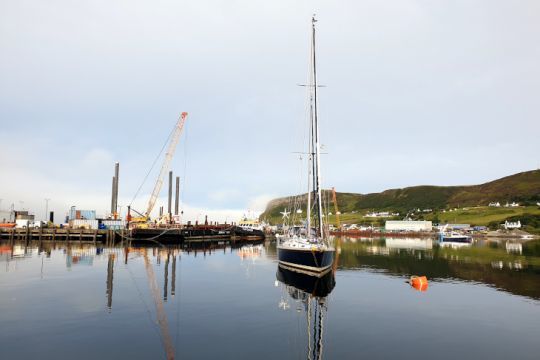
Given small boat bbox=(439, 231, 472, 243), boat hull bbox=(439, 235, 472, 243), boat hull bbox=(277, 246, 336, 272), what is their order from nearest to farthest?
boat hull bbox=(277, 246, 336, 272) < boat hull bbox=(439, 235, 472, 243) < small boat bbox=(439, 231, 472, 243)

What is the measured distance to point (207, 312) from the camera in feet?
83.3

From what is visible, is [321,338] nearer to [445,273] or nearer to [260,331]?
[260,331]

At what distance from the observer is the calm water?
1814 cm

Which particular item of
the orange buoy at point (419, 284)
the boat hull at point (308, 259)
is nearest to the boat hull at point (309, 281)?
the boat hull at point (308, 259)

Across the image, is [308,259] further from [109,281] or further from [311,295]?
[109,281]

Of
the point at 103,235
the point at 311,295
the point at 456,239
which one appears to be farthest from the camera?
the point at 456,239

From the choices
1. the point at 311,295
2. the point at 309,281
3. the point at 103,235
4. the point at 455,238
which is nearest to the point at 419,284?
the point at 309,281

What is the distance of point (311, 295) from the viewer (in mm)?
31812

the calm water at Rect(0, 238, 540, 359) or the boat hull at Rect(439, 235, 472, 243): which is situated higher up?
the calm water at Rect(0, 238, 540, 359)

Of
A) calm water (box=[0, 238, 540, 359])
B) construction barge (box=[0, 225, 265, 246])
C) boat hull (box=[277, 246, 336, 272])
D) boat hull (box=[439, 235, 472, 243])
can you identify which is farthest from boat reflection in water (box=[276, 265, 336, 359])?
boat hull (box=[439, 235, 472, 243])

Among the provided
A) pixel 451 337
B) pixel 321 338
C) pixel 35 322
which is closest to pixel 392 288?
pixel 451 337

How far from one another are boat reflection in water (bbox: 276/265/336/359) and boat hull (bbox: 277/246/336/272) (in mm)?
961

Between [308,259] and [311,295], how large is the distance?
7.70 m

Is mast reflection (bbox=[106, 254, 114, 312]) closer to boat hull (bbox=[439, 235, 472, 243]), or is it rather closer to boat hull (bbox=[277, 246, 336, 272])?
boat hull (bbox=[277, 246, 336, 272])
